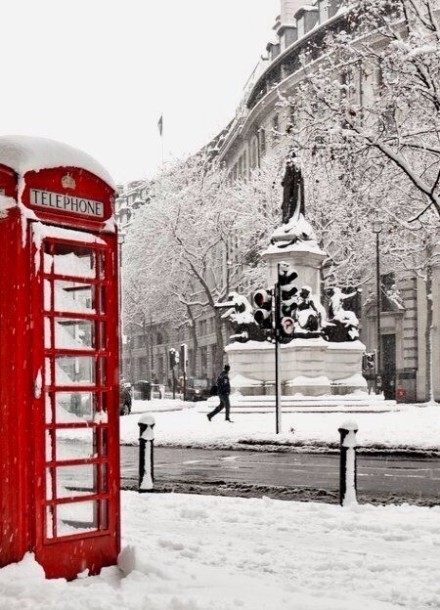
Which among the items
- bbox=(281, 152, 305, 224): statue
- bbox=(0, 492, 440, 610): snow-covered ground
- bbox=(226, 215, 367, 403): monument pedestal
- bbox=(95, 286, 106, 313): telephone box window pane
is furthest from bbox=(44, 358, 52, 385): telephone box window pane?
bbox=(281, 152, 305, 224): statue

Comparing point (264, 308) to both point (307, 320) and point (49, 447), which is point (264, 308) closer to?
point (307, 320)

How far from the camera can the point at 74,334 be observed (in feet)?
21.3

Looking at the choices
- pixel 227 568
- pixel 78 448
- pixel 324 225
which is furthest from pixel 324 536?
→ pixel 324 225

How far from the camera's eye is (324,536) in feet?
28.4

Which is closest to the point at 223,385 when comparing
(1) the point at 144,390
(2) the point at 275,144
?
(1) the point at 144,390

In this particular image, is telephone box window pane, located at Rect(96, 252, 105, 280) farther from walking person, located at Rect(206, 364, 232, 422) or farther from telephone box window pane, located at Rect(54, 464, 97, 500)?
walking person, located at Rect(206, 364, 232, 422)

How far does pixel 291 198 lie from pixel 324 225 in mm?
16826

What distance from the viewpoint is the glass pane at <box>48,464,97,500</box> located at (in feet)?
20.9

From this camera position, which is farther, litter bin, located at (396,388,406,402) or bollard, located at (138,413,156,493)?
litter bin, located at (396,388,406,402)

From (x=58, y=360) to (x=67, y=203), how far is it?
1006mm

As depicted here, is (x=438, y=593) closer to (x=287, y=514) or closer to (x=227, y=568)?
(x=227, y=568)

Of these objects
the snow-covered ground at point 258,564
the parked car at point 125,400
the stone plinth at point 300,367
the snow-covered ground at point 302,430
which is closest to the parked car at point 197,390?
the parked car at point 125,400

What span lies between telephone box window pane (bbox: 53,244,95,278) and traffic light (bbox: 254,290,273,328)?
15.0 meters

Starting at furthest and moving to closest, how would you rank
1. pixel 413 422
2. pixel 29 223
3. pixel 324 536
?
pixel 413 422 → pixel 324 536 → pixel 29 223
